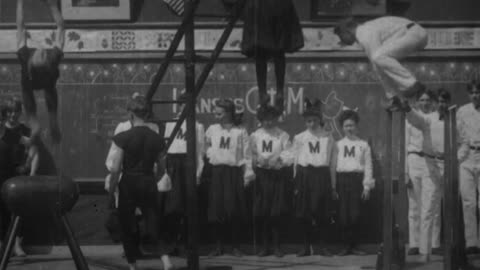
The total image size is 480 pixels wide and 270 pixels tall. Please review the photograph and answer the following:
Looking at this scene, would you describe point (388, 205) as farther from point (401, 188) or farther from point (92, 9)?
point (92, 9)

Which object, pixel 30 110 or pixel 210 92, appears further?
pixel 210 92

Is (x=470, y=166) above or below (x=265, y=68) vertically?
below

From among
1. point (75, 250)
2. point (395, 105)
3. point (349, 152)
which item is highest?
point (395, 105)

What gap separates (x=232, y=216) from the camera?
9312 millimetres

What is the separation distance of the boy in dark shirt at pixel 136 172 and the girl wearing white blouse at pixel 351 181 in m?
1.47

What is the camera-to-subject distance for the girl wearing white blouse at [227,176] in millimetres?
9039

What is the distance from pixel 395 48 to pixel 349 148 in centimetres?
177

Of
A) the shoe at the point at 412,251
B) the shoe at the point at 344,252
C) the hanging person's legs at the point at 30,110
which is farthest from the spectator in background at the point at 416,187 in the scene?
the hanging person's legs at the point at 30,110

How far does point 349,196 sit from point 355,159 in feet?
1.23

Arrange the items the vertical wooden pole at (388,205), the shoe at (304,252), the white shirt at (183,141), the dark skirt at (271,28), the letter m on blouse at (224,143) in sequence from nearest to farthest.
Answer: the vertical wooden pole at (388,205)
the dark skirt at (271,28)
the white shirt at (183,141)
the shoe at (304,252)
the letter m on blouse at (224,143)

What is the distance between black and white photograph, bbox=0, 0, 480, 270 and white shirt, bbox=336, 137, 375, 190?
0.02m

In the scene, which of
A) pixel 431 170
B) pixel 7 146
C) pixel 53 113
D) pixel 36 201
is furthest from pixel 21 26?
pixel 431 170

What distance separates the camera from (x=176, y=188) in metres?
8.87

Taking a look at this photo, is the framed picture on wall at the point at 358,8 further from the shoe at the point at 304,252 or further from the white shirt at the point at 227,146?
the shoe at the point at 304,252
